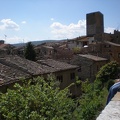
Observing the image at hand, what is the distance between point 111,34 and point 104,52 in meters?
15.1

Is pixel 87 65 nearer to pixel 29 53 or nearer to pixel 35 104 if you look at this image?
pixel 29 53

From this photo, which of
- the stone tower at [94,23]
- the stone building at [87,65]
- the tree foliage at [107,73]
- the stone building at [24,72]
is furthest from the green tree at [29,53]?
the stone tower at [94,23]

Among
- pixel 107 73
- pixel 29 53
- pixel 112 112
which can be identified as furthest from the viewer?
pixel 29 53

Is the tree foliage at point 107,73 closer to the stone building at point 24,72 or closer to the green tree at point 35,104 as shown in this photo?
the stone building at point 24,72

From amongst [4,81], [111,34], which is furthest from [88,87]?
[111,34]

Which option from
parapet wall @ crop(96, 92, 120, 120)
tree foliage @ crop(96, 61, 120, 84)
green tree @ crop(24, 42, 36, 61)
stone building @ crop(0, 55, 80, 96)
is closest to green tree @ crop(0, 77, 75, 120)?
stone building @ crop(0, 55, 80, 96)

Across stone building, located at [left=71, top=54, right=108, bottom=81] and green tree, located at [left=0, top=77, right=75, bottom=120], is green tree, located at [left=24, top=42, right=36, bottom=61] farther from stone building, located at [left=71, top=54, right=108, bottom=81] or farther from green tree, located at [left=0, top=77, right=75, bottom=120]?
green tree, located at [left=0, top=77, right=75, bottom=120]

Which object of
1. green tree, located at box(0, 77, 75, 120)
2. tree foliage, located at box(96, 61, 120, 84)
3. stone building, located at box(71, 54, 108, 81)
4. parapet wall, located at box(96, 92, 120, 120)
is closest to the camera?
parapet wall, located at box(96, 92, 120, 120)

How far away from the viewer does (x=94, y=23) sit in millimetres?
61125

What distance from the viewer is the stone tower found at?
60938mm

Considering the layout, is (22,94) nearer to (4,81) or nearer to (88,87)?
(4,81)

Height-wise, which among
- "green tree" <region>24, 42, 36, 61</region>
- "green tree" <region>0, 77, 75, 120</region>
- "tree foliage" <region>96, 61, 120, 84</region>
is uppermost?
"green tree" <region>24, 42, 36, 61</region>

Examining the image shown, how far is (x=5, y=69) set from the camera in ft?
58.3

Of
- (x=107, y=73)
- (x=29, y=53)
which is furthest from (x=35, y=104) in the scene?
(x=29, y=53)
